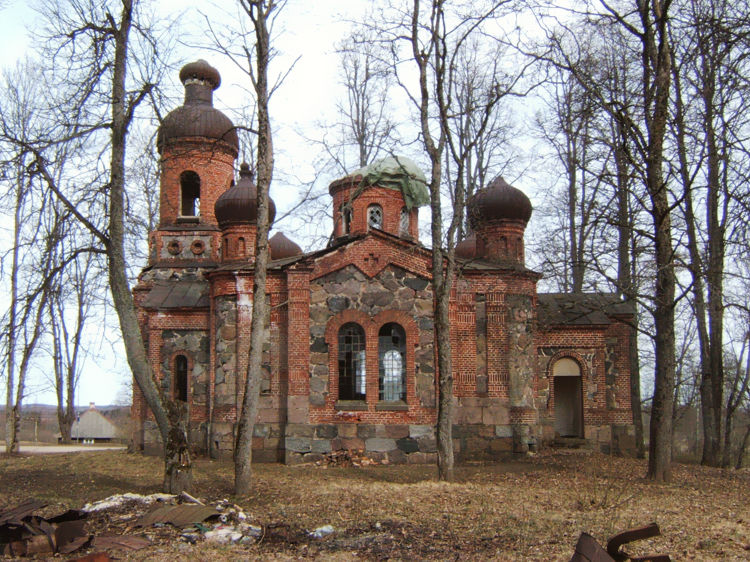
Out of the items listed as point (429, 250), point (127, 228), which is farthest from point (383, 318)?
point (127, 228)

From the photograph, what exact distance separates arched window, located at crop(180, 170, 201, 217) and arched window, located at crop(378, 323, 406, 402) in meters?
8.36

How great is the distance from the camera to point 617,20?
1360cm

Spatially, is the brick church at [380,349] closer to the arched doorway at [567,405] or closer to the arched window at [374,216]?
the arched doorway at [567,405]

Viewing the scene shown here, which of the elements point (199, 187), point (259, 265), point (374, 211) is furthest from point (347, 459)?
point (199, 187)

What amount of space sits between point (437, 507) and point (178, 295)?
40.4ft

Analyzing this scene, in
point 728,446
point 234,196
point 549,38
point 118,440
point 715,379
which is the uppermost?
point 549,38

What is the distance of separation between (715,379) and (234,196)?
13.4m

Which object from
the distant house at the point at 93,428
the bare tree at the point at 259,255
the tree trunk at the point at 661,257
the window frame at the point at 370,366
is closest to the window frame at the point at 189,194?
the window frame at the point at 370,366

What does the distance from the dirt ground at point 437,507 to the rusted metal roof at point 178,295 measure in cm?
471

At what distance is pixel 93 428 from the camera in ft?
161

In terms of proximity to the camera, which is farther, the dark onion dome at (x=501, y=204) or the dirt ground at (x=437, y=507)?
the dark onion dome at (x=501, y=204)

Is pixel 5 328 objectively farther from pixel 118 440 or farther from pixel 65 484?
pixel 118 440

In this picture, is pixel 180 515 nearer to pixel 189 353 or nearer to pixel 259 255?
pixel 259 255

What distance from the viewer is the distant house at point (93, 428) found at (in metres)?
48.2
